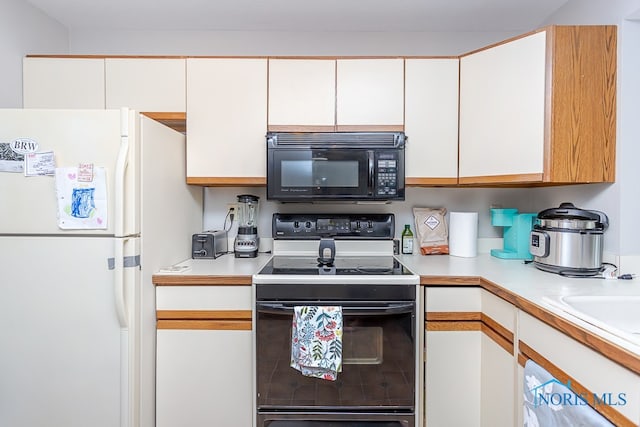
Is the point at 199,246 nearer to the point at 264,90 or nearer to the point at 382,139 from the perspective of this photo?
the point at 264,90

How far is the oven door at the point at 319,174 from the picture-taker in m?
1.92

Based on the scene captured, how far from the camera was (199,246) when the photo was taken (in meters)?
2.03

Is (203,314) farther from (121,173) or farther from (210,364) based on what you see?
(121,173)

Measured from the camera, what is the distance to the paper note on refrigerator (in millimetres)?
1413

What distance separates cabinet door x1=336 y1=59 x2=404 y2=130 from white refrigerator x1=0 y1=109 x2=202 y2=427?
1072 mm

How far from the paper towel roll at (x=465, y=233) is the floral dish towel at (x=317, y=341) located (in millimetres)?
1001

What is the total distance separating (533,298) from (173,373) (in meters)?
1.60

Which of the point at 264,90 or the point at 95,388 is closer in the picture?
the point at 95,388

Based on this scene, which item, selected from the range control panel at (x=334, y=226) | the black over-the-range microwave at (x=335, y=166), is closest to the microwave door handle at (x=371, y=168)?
the black over-the-range microwave at (x=335, y=166)

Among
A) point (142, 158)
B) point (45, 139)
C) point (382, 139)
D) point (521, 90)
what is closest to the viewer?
point (45, 139)

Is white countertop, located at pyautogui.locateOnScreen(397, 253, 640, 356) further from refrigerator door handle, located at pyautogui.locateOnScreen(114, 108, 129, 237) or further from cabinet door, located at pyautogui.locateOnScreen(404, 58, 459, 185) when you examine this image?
refrigerator door handle, located at pyautogui.locateOnScreen(114, 108, 129, 237)

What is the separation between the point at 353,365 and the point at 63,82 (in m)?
2.21

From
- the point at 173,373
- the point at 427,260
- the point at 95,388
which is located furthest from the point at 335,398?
the point at 95,388

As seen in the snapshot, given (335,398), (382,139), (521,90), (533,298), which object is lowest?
(335,398)
